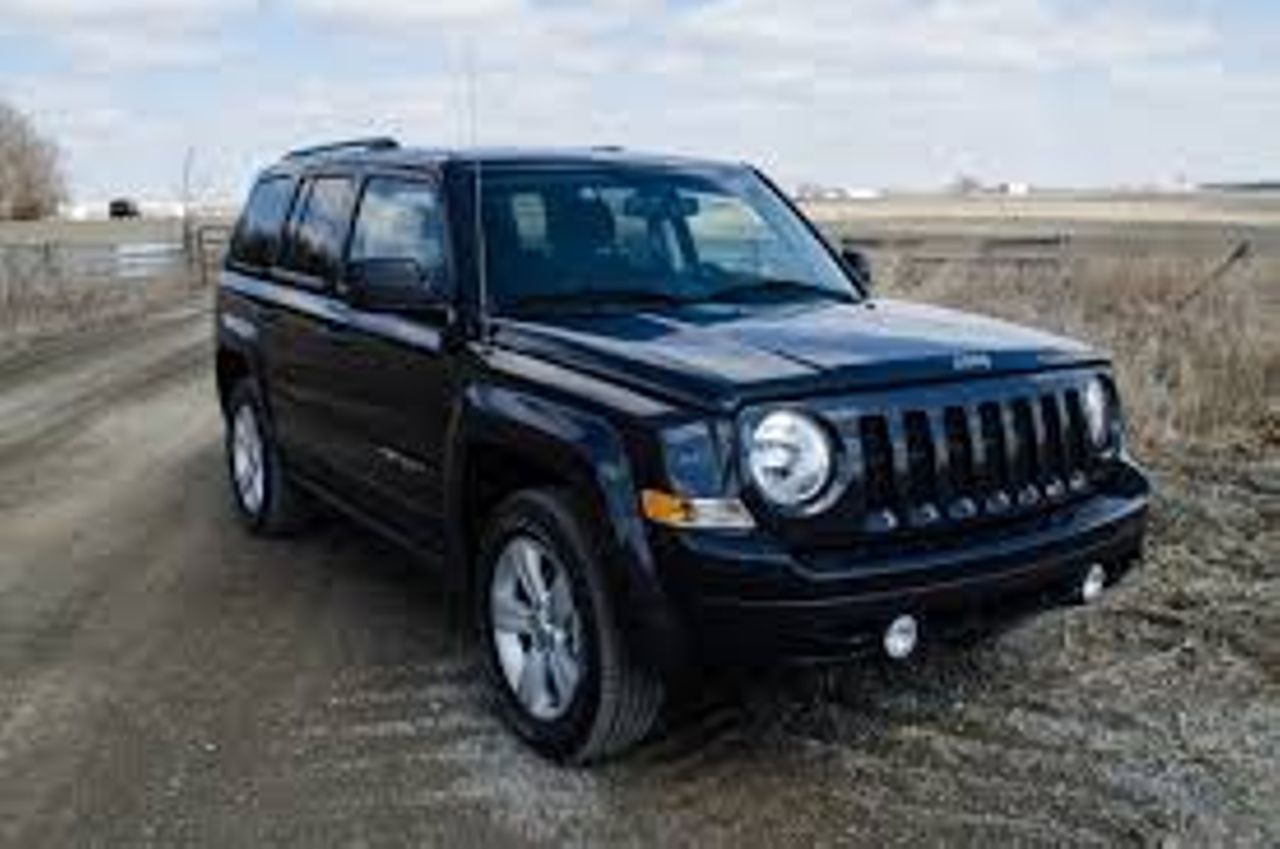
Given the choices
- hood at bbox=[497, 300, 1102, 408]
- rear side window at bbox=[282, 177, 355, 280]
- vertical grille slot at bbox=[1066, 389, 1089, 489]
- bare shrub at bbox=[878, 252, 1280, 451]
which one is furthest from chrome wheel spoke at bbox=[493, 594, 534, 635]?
bare shrub at bbox=[878, 252, 1280, 451]

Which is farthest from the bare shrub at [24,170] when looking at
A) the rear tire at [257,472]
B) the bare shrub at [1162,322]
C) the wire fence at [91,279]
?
the rear tire at [257,472]

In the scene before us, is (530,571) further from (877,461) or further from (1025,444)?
(1025,444)

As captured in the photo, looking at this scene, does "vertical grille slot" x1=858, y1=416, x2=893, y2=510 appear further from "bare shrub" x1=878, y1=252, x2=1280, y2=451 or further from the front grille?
"bare shrub" x1=878, y1=252, x2=1280, y2=451

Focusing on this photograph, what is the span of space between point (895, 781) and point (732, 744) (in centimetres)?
58

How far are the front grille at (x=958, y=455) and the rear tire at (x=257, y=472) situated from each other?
3.86 meters

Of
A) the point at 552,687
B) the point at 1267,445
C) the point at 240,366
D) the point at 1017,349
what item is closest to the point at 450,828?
the point at 552,687

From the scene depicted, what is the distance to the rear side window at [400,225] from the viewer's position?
233 inches

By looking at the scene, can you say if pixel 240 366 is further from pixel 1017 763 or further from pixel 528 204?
pixel 1017 763

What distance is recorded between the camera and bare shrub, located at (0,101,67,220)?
84000 mm

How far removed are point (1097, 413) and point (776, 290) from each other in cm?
121

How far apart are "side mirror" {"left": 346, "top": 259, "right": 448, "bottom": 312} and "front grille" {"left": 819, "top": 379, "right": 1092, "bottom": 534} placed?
5.63ft

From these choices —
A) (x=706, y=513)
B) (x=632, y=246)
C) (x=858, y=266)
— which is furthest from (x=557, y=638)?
(x=858, y=266)

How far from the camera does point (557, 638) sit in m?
5.16

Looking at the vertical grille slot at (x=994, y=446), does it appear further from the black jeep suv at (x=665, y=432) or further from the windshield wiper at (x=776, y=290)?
the windshield wiper at (x=776, y=290)
